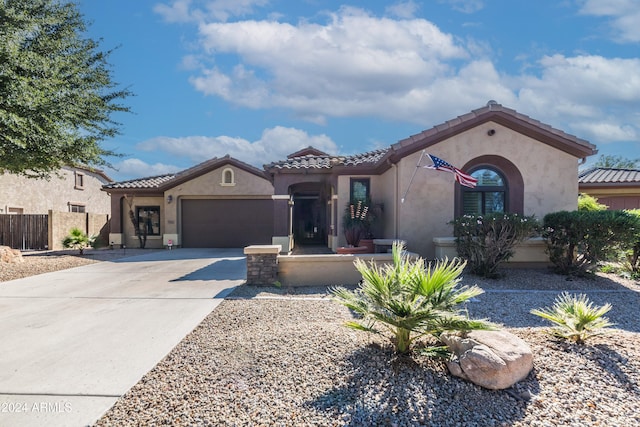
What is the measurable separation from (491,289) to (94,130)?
1314cm

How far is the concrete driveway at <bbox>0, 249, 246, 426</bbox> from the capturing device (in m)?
3.48

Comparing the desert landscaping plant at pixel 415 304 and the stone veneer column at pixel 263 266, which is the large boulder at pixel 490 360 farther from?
the stone veneer column at pixel 263 266

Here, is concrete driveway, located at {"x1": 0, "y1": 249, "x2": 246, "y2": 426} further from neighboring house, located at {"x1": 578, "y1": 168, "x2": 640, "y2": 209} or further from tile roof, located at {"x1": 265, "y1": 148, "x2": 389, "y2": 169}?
neighboring house, located at {"x1": 578, "y1": 168, "x2": 640, "y2": 209}

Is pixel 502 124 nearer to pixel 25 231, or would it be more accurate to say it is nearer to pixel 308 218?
pixel 308 218

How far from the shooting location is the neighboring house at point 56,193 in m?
19.9

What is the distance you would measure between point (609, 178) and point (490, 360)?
18.5 metres

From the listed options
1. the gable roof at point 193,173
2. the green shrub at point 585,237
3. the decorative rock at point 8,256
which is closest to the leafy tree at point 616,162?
the green shrub at point 585,237

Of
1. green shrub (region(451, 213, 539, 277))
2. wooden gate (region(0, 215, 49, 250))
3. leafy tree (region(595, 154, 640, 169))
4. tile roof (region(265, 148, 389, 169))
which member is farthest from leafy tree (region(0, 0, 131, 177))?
leafy tree (region(595, 154, 640, 169))

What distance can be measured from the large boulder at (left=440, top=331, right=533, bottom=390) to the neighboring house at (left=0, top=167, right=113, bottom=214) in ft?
60.9

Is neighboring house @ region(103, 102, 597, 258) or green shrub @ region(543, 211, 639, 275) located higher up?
neighboring house @ region(103, 102, 597, 258)

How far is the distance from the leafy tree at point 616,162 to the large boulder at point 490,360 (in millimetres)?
50428

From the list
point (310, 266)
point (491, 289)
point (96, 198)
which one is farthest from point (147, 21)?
point (96, 198)

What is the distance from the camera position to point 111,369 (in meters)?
4.08

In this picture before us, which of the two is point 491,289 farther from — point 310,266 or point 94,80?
point 94,80
